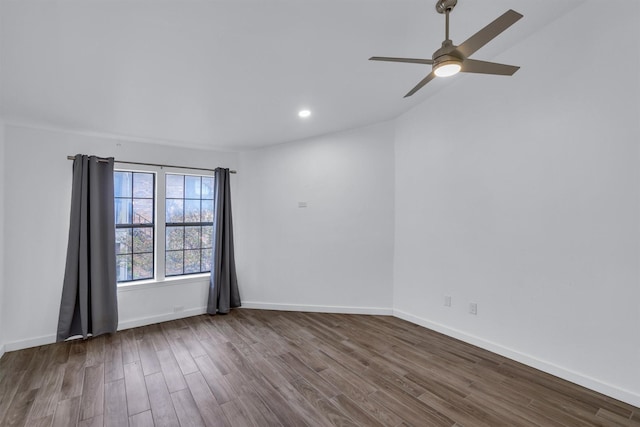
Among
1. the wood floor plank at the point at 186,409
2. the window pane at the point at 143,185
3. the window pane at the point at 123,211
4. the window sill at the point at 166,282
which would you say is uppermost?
the window pane at the point at 143,185

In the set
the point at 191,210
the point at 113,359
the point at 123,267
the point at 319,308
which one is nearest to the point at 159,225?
the point at 191,210

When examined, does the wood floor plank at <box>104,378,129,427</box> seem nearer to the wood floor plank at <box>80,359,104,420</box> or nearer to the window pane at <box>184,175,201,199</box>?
the wood floor plank at <box>80,359,104,420</box>

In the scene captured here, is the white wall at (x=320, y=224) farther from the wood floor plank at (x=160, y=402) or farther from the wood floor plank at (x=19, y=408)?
the wood floor plank at (x=19, y=408)

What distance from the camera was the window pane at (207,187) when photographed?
4480 mm

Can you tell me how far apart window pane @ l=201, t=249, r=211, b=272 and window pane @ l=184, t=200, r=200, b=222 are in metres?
0.51

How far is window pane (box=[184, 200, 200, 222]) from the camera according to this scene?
432 centimetres

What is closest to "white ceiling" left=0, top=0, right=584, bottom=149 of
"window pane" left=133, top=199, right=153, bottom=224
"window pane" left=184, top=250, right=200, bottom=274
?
"window pane" left=133, top=199, right=153, bottom=224

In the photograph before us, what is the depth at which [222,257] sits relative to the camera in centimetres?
436

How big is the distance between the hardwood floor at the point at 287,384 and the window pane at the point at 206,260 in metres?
1.18

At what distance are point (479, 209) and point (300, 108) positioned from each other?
218 cm

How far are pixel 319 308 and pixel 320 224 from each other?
1.22 meters

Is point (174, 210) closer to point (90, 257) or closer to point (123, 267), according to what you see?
point (123, 267)

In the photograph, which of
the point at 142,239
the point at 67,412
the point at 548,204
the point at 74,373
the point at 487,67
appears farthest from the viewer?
the point at 142,239

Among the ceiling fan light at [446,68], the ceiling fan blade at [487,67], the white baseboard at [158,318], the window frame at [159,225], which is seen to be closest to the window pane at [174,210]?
the window frame at [159,225]
